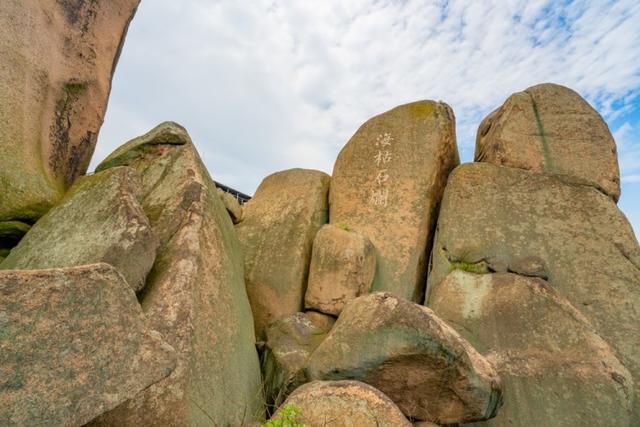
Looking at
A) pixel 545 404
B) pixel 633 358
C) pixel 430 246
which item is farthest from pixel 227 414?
pixel 633 358

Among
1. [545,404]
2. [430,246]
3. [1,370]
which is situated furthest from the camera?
[430,246]

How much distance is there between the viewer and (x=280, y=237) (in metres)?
6.45

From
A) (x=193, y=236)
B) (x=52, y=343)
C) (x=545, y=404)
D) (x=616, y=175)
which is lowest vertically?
(x=545, y=404)

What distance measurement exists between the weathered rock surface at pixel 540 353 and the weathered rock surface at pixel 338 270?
105cm

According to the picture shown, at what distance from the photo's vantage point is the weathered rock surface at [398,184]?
606 centimetres

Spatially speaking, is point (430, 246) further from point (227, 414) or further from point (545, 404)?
point (227, 414)

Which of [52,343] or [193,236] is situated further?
[193,236]

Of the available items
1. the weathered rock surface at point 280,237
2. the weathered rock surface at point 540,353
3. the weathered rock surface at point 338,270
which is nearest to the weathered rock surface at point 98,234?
the weathered rock surface at point 280,237

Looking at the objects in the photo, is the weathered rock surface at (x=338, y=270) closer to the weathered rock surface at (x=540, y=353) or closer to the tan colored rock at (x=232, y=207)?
the weathered rock surface at (x=540, y=353)

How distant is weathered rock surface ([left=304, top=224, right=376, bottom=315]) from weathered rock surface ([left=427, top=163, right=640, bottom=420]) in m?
0.98

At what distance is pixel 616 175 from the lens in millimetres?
5879

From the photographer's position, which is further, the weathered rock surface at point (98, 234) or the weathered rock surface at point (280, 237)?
the weathered rock surface at point (280, 237)

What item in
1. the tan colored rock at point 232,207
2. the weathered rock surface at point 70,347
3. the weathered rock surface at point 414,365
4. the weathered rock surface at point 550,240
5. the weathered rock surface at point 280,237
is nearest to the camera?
the weathered rock surface at point 70,347

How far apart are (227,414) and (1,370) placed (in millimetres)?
1989
